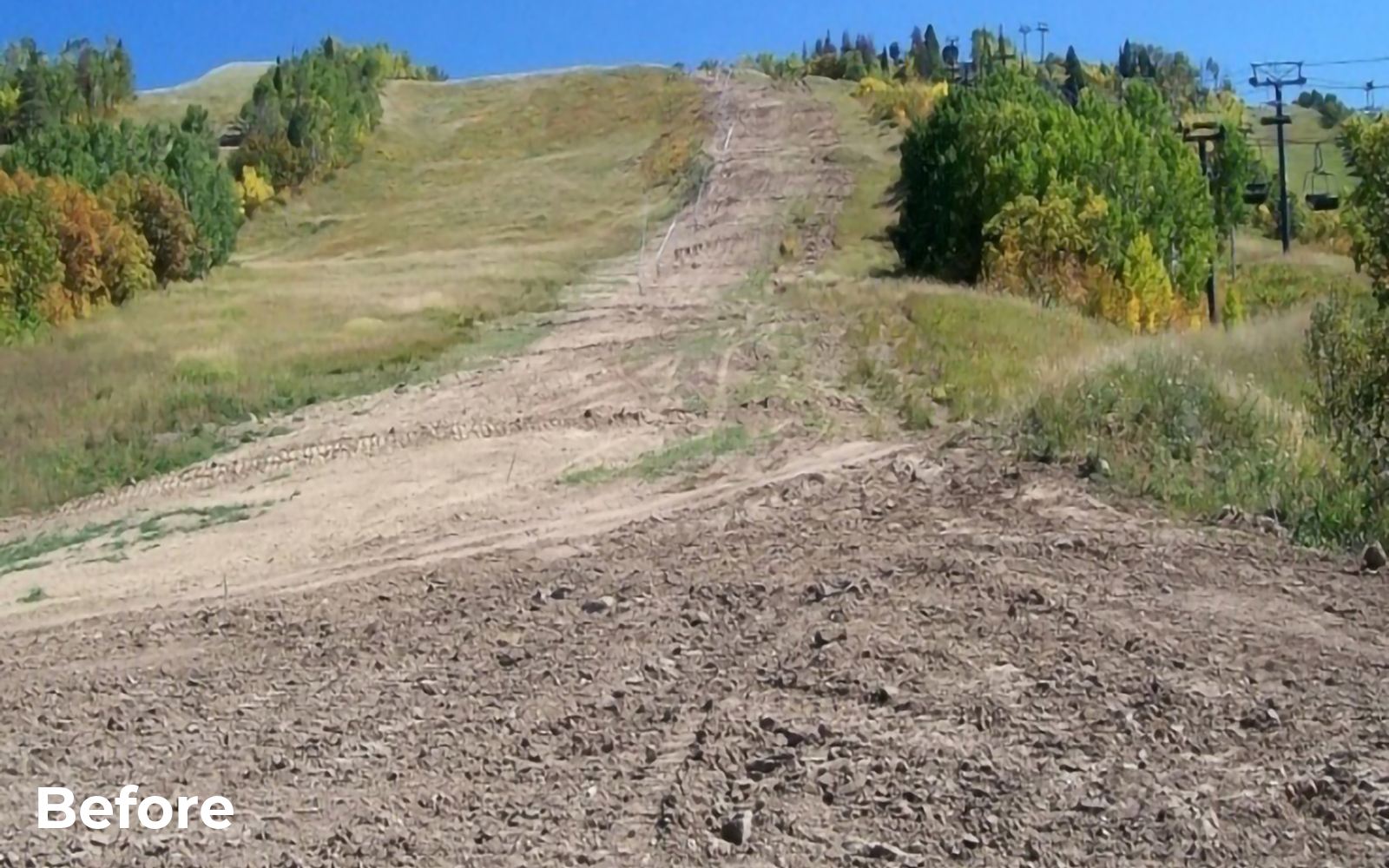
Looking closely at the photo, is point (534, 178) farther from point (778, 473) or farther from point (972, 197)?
point (778, 473)

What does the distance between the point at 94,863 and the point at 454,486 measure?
669 cm

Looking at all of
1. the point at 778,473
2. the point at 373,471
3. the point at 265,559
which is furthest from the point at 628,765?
the point at 373,471

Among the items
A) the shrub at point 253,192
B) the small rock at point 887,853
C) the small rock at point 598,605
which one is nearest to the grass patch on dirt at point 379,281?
the shrub at point 253,192

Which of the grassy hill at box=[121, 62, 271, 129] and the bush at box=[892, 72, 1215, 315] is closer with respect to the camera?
the bush at box=[892, 72, 1215, 315]

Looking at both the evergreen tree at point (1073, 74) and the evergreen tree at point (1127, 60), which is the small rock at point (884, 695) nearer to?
the evergreen tree at point (1073, 74)

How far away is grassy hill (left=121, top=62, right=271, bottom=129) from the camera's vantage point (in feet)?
245

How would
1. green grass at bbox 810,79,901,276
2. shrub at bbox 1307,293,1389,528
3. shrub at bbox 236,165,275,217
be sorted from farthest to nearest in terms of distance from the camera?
shrub at bbox 236,165,275,217
green grass at bbox 810,79,901,276
shrub at bbox 1307,293,1389,528

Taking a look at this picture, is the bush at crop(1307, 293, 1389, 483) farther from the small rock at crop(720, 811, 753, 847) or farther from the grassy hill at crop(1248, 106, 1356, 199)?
the grassy hill at crop(1248, 106, 1356, 199)

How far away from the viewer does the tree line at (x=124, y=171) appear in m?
30.2

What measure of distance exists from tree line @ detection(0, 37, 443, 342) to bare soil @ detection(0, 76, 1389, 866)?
71.0 feet

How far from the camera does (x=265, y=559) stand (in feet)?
29.7

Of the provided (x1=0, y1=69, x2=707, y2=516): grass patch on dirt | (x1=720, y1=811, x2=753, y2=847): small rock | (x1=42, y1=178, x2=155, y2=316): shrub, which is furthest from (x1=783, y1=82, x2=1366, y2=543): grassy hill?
(x1=42, y1=178, x2=155, y2=316): shrub

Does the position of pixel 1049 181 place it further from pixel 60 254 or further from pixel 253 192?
pixel 253 192

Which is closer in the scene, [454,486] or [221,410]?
[454,486]
